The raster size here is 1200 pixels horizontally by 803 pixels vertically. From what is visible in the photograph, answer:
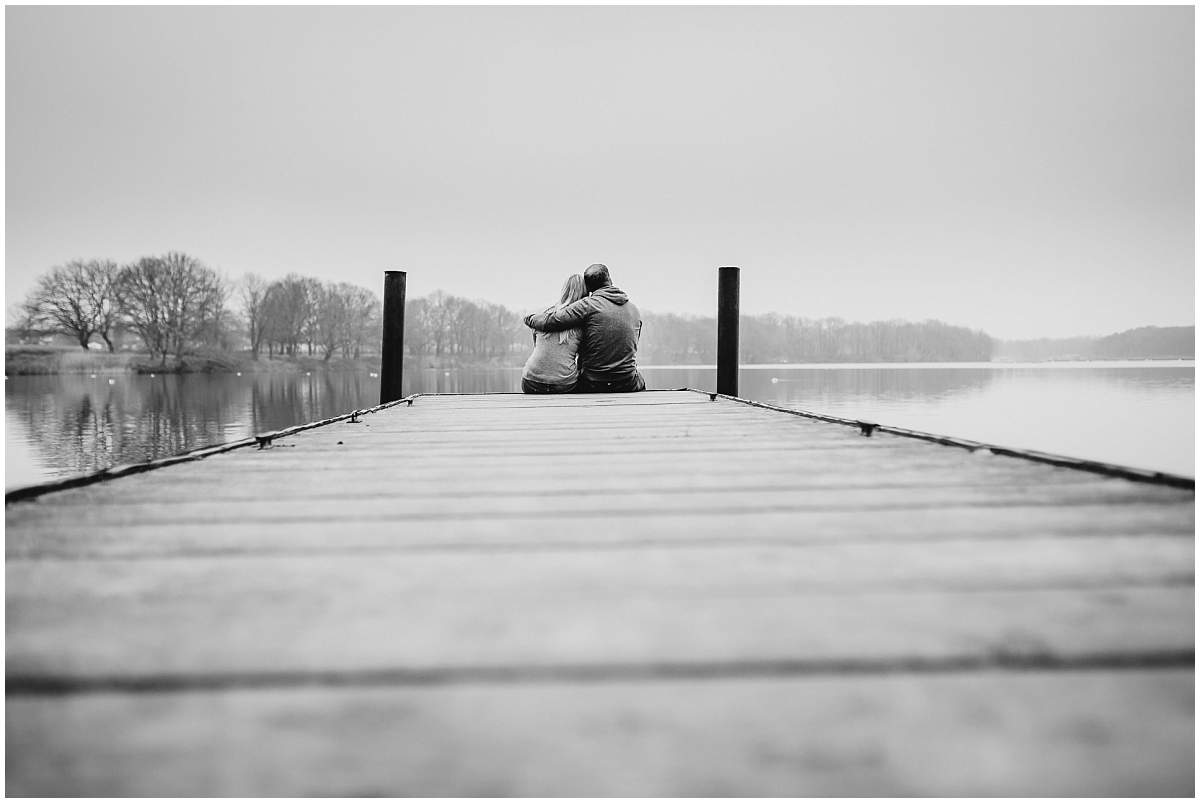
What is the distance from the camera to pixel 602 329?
6.46m

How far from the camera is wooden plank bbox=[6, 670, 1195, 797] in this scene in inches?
25.1

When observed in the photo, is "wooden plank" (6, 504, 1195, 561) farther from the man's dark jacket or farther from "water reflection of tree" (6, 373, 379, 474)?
"water reflection of tree" (6, 373, 379, 474)

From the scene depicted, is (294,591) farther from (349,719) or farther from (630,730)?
(630,730)

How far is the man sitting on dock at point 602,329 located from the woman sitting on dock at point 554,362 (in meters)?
0.09

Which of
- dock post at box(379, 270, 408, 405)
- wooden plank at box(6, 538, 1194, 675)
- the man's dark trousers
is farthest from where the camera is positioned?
dock post at box(379, 270, 408, 405)

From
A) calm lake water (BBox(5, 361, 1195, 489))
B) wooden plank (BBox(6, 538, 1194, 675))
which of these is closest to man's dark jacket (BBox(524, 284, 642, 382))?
calm lake water (BBox(5, 361, 1195, 489))

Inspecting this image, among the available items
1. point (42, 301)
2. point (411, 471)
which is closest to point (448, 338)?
point (42, 301)

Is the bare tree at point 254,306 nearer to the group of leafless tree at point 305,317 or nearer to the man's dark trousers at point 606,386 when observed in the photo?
the group of leafless tree at point 305,317

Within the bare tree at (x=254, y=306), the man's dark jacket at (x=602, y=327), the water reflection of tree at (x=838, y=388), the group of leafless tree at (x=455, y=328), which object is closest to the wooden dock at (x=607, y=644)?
the man's dark jacket at (x=602, y=327)

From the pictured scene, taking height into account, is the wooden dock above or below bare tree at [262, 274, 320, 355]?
below

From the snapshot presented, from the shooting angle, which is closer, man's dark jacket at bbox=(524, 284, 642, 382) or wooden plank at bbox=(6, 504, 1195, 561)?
wooden plank at bbox=(6, 504, 1195, 561)

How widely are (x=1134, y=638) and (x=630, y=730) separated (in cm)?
71

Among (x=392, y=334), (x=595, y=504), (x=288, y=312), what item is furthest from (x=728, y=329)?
(x=288, y=312)

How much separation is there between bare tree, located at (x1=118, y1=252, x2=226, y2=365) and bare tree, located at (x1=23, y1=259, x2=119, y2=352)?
189 cm
